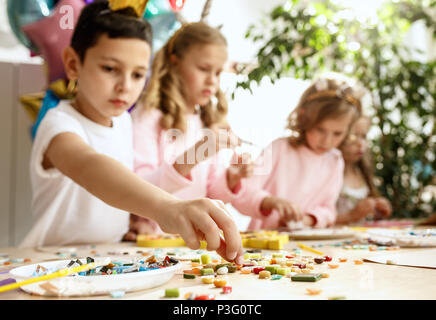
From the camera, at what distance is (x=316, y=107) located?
1507 mm

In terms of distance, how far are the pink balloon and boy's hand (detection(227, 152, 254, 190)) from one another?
0.49 meters

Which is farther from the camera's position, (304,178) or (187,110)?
(304,178)

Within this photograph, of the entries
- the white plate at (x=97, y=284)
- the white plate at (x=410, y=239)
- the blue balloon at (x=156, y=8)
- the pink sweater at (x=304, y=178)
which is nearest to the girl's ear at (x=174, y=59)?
the blue balloon at (x=156, y=8)

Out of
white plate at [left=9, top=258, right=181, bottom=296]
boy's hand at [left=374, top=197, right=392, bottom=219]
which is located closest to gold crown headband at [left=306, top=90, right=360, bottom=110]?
boy's hand at [left=374, top=197, right=392, bottom=219]

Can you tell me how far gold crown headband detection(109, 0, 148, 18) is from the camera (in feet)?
3.39

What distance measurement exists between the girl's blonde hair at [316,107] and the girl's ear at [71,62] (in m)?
0.69

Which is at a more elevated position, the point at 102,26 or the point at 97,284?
the point at 102,26

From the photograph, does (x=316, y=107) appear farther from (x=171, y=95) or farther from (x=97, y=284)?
(x=97, y=284)

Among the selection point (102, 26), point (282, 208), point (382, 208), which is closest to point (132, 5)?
point (102, 26)

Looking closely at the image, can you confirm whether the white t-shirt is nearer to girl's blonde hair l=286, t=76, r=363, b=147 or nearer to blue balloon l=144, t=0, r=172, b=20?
blue balloon l=144, t=0, r=172, b=20

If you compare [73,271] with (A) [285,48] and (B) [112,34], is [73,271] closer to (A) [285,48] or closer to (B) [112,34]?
(B) [112,34]

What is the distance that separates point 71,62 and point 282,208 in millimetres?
658

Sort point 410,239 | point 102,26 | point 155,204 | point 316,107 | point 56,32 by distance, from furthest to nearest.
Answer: point 316,107, point 56,32, point 102,26, point 410,239, point 155,204
